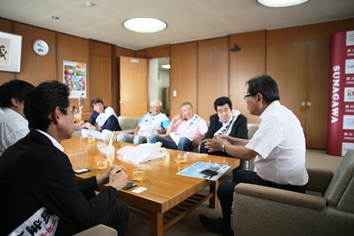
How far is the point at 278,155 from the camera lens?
58.6 inches

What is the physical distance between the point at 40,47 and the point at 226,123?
4.46 meters

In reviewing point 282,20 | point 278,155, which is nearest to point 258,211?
point 278,155

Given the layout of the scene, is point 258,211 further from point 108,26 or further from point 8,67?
point 8,67

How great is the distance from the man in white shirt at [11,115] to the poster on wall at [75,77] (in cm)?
397

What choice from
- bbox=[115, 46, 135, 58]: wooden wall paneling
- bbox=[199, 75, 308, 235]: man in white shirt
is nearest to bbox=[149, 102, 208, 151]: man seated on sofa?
bbox=[199, 75, 308, 235]: man in white shirt

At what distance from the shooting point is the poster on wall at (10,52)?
434cm

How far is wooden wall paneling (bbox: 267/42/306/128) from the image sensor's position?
4898mm

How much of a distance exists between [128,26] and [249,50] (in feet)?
9.20

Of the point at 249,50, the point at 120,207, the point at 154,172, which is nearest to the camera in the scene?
the point at 120,207

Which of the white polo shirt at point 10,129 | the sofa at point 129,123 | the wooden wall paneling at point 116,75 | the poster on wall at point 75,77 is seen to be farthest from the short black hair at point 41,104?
the wooden wall paneling at point 116,75

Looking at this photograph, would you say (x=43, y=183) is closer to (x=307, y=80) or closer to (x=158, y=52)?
(x=307, y=80)

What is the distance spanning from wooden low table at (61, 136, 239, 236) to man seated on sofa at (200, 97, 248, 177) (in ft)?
2.56

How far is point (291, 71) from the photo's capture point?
499 cm

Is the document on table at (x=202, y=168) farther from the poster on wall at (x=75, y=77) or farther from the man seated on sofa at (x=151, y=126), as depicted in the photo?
the poster on wall at (x=75, y=77)
